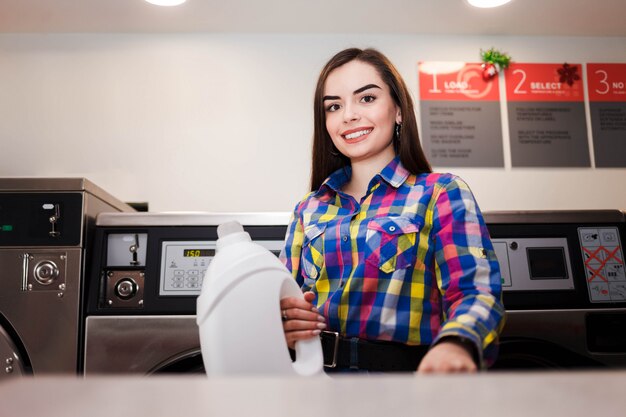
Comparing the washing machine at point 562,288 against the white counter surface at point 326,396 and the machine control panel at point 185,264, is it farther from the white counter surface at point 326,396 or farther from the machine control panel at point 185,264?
the white counter surface at point 326,396

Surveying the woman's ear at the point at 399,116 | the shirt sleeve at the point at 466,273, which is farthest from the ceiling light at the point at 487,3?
the shirt sleeve at the point at 466,273

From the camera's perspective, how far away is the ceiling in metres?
2.37

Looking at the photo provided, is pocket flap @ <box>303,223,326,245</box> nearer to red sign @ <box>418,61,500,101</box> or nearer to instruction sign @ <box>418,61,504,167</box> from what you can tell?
instruction sign @ <box>418,61,504,167</box>

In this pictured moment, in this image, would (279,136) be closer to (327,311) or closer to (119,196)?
(119,196)

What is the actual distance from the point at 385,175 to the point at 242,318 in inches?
22.9

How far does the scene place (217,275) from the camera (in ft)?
2.59

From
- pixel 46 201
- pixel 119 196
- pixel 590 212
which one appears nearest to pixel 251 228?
pixel 46 201

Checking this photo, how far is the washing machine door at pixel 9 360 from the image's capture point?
157 cm

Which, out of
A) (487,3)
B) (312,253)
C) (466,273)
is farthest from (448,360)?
(487,3)

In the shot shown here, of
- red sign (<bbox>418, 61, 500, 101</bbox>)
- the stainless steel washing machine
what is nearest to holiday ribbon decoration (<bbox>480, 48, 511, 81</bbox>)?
red sign (<bbox>418, 61, 500, 101</bbox>)

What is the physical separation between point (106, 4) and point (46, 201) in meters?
1.08

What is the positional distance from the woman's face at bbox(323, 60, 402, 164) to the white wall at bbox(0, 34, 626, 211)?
3.84ft

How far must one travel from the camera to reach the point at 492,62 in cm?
259

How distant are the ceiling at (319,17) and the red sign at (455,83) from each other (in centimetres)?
18
